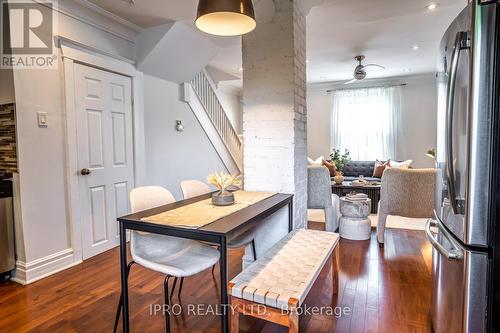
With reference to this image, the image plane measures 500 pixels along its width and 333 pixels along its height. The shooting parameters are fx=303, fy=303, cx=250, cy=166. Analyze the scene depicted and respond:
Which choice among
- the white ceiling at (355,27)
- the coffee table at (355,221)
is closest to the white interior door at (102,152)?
the white ceiling at (355,27)

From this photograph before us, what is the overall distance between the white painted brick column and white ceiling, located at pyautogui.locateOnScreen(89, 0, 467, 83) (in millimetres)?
201

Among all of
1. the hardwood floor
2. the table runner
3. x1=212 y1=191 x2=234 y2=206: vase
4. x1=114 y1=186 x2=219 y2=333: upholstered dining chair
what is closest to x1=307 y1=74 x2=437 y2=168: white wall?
the hardwood floor

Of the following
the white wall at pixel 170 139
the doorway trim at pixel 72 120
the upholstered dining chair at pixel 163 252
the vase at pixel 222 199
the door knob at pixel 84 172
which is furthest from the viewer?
the white wall at pixel 170 139

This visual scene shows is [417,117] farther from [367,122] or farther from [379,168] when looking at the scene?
[379,168]

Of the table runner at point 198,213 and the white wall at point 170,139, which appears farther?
the white wall at point 170,139

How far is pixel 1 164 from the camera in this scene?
2.54m

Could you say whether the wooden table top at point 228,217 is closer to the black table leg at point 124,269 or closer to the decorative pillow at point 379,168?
the black table leg at point 124,269

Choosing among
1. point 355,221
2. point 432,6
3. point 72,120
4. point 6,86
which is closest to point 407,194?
point 355,221

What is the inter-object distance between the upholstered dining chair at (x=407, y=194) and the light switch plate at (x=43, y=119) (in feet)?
11.1

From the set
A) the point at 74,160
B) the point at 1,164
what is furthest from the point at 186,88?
the point at 1,164

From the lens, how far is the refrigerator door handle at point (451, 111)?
1.25 metres

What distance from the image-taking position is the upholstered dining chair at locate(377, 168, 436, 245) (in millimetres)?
3184

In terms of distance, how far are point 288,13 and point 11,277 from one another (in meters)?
3.18

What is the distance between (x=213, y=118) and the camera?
5270mm
